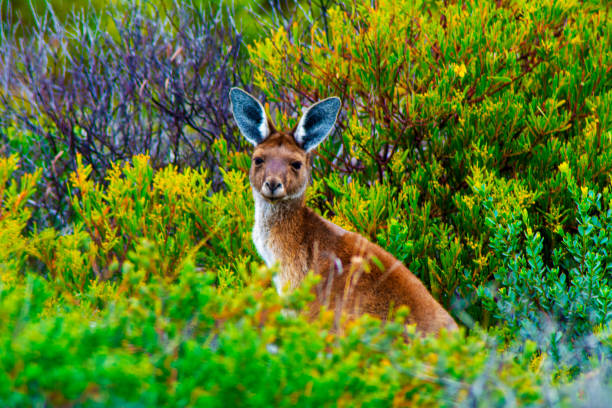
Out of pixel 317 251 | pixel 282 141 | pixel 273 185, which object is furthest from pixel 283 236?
pixel 282 141

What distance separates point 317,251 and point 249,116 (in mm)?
1090

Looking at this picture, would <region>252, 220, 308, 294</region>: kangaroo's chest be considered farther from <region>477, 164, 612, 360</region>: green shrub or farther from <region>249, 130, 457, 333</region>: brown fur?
<region>477, 164, 612, 360</region>: green shrub

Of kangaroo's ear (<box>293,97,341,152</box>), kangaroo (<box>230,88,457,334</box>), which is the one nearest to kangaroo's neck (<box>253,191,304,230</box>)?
kangaroo (<box>230,88,457,334</box>)

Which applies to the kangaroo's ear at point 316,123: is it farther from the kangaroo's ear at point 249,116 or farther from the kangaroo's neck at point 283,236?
the kangaroo's neck at point 283,236

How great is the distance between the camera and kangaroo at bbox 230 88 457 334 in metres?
4.05

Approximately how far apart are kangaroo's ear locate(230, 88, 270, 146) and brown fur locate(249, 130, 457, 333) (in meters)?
0.08

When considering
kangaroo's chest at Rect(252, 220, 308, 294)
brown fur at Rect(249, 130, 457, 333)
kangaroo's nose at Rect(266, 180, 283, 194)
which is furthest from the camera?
kangaroo's chest at Rect(252, 220, 308, 294)

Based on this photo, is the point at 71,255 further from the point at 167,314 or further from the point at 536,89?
the point at 536,89

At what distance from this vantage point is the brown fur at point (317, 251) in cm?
401

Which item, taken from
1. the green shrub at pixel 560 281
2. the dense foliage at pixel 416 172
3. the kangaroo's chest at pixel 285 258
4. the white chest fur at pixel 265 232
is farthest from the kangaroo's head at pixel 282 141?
the green shrub at pixel 560 281

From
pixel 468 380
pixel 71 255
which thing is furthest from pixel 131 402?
pixel 71 255

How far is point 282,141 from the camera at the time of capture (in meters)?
4.59

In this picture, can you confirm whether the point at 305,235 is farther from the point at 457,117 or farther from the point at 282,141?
the point at 457,117

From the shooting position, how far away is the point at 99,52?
7.35 meters
